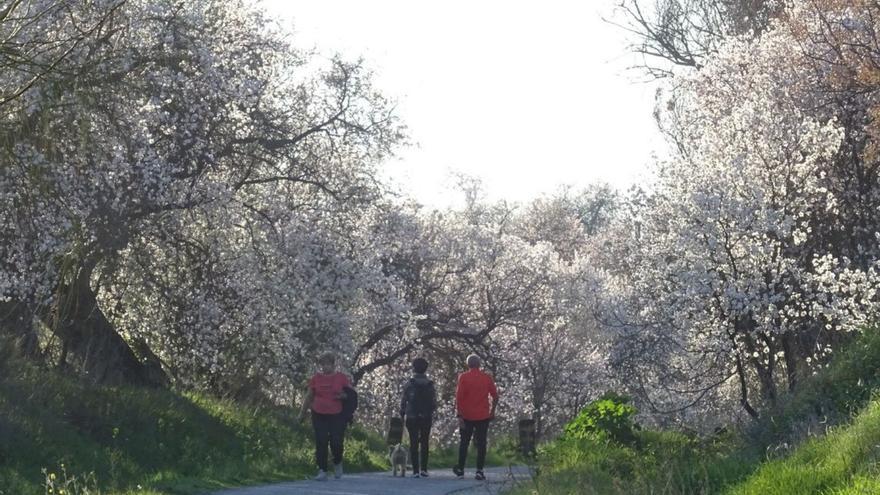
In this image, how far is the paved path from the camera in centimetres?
1566

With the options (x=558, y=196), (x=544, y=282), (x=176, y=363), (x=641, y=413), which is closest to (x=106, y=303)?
(x=176, y=363)

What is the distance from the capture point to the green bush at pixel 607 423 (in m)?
18.2

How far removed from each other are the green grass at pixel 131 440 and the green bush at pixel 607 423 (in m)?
4.40

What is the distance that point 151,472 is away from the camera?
16734 millimetres

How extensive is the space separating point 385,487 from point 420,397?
3.19 m

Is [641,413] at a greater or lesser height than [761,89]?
lesser

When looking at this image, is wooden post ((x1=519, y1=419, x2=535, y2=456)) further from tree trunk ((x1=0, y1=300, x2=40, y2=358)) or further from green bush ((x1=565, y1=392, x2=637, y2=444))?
tree trunk ((x1=0, y1=300, x2=40, y2=358))

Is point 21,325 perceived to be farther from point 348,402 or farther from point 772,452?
point 772,452

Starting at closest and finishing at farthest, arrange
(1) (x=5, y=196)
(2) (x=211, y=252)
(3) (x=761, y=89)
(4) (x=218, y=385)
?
(1) (x=5, y=196) < (2) (x=211, y=252) < (4) (x=218, y=385) < (3) (x=761, y=89)

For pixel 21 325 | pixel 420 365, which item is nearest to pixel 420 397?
pixel 420 365

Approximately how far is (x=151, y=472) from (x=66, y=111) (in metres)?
5.67

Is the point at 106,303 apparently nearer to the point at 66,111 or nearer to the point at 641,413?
the point at 66,111

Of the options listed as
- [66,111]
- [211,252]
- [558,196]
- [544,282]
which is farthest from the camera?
[558,196]

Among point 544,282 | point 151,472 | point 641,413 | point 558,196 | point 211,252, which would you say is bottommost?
point 151,472
